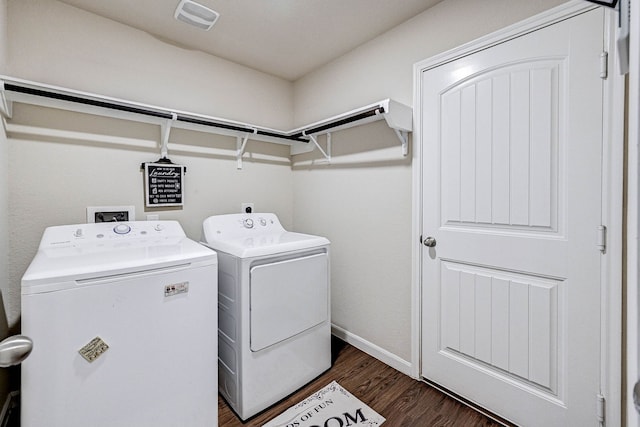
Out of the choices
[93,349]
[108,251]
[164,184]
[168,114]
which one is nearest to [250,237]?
[164,184]

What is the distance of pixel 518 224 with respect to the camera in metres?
1.51

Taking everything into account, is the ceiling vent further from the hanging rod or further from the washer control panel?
the washer control panel

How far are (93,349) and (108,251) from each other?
1.67ft

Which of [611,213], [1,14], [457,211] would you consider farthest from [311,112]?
[611,213]

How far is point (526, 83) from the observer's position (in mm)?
1462

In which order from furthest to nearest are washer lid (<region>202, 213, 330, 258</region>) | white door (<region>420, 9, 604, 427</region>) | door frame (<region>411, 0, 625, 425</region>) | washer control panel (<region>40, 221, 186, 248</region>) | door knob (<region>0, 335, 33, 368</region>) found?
1. washer lid (<region>202, 213, 330, 258</region>)
2. washer control panel (<region>40, 221, 186, 248</region>)
3. white door (<region>420, 9, 604, 427</region>)
4. door frame (<region>411, 0, 625, 425</region>)
5. door knob (<region>0, 335, 33, 368</region>)

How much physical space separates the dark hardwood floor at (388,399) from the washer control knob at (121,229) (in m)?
1.18

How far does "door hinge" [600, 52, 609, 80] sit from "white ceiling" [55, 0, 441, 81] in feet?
3.12

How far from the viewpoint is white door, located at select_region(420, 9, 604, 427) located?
4.33 ft

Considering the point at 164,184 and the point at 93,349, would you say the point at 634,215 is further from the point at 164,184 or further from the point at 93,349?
the point at 164,184

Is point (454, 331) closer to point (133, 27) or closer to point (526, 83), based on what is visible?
point (526, 83)

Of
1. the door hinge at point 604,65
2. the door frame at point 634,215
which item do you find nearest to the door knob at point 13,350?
the door frame at point 634,215

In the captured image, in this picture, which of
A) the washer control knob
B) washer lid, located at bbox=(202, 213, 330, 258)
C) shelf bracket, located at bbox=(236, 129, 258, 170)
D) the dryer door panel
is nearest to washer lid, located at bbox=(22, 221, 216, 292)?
the washer control knob

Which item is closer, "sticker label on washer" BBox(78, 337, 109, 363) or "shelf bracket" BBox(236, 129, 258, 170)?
"sticker label on washer" BBox(78, 337, 109, 363)
